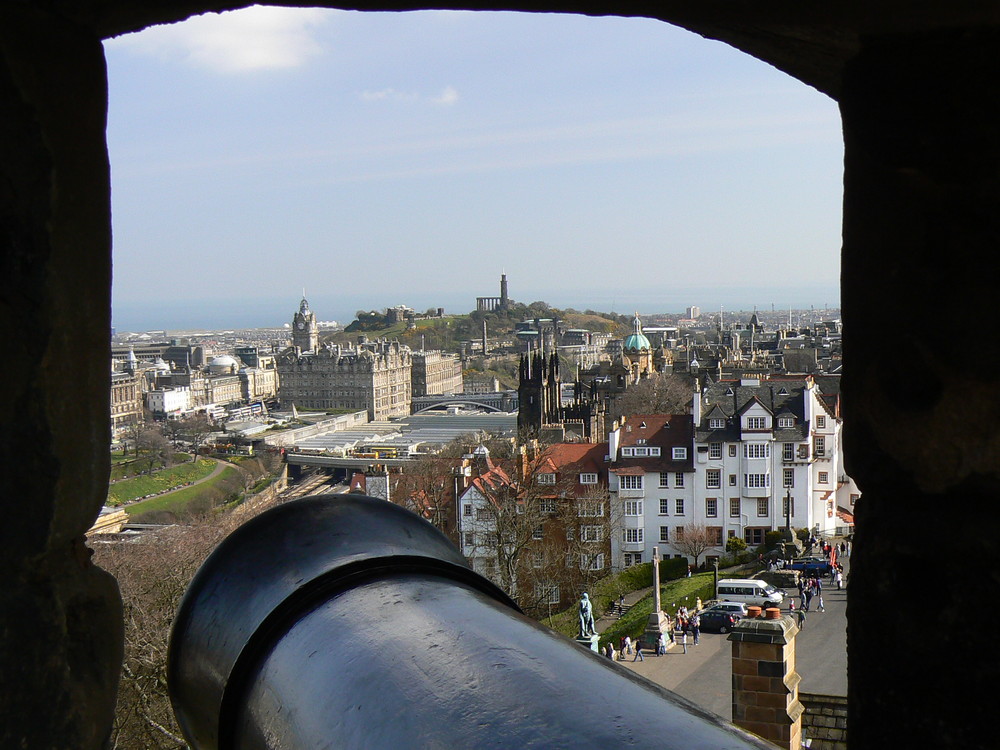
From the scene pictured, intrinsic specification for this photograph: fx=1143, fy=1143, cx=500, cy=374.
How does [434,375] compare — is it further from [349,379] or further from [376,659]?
[376,659]

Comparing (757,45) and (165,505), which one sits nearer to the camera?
(757,45)

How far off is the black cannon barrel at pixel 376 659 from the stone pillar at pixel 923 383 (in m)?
0.19

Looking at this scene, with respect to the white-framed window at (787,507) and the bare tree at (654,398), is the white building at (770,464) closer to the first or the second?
the white-framed window at (787,507)

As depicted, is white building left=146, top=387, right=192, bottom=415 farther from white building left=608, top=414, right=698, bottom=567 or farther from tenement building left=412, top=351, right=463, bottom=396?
white building left=608, top=414, right=698, bottom=567

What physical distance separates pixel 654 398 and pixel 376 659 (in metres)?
44.4

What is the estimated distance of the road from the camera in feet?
38.8

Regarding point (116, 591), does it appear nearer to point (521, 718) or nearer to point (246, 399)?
point (521, 718)

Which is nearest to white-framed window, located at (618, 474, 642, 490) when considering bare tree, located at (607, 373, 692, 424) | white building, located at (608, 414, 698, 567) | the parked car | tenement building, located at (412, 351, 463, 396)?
white building, located at (608, 414, 698, 567)

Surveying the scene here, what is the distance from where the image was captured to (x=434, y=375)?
11419cm

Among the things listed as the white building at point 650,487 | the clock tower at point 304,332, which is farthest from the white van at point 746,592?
the clock tower at point 304,332

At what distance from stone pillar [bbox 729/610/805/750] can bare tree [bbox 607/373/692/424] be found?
33975 millimetres

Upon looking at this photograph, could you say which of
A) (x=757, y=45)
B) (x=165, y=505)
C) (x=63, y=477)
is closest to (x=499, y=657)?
(x=63, y=477)

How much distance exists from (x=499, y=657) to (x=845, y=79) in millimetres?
757

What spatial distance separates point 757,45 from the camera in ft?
4.15
